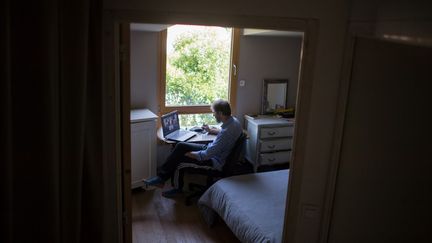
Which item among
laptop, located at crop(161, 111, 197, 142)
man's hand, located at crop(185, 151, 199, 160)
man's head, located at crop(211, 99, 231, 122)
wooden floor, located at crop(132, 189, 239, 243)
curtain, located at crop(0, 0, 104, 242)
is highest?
curtain, located at crop(0, 0, 104, 242)

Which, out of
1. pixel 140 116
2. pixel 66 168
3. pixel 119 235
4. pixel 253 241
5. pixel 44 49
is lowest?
pixel 253 241

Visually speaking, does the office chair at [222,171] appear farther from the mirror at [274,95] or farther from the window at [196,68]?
the mirror at [274,95]

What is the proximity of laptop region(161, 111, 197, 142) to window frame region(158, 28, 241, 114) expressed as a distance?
0.93 ft

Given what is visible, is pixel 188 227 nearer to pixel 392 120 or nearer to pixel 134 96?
pixel 134 96

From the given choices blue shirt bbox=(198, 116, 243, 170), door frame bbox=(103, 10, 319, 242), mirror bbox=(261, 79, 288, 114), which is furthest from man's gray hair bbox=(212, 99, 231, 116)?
door frame bbox=(103, 10, 319, 242)

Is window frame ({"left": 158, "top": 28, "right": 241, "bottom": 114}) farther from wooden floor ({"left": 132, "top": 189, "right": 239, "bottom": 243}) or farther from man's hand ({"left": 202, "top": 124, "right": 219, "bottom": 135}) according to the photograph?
wooden floor ({"left": 132, "top": 189, "right": 239, "bottom": 243})

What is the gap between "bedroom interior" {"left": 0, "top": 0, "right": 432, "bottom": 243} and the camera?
893 mm

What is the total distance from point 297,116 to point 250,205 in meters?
1.27

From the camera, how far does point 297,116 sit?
7.00 ft

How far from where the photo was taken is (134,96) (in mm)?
4500

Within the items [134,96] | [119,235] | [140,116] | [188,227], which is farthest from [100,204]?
[134,96]

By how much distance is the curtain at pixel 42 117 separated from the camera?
0.83 metres

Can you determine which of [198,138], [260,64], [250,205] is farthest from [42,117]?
[260,64]

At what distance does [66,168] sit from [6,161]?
30 cm
